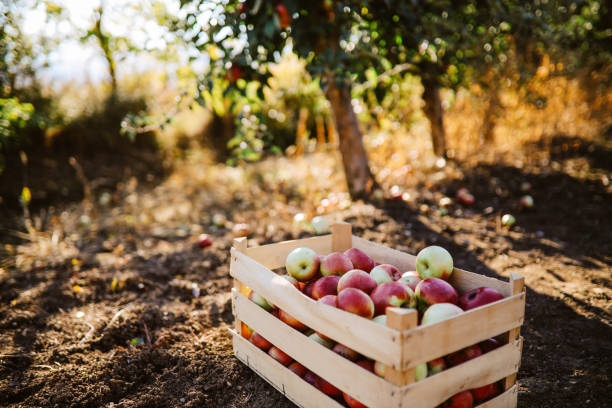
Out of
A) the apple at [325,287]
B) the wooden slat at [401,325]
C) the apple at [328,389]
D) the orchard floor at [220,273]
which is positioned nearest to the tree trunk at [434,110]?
the orchard floor at [220,273]

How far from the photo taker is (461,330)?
148cm

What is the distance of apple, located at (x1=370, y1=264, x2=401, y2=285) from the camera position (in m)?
1.93

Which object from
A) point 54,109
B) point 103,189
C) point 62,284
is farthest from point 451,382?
point 54,109

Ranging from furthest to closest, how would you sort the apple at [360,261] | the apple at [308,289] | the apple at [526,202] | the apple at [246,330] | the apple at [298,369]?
the apple at [526,202] < the apple at [246,330] < the apple at [360,261] < the apple at [308,289] < the apple at [298,369]

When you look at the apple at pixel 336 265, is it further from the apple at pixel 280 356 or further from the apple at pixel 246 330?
the apple at pixel 246 330

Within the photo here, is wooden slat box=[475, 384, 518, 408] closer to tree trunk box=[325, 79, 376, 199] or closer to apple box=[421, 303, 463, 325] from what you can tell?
apple box=[421, 303, 463, 325]

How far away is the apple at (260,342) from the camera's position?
209 cm

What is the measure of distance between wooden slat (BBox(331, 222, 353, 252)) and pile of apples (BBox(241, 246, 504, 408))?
0.31 metres

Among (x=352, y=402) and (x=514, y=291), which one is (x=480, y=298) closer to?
(x=514, y=291)

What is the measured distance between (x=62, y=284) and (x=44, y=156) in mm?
4417

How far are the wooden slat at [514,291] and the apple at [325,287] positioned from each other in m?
0.74

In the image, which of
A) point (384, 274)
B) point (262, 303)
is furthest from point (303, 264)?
point (384, 274)

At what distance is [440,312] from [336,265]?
0.61 m

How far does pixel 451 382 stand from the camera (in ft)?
5.02
